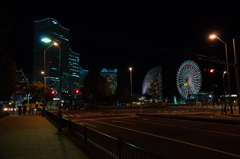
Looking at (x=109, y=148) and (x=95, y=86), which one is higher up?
(x=95, y=86)

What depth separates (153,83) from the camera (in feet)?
600

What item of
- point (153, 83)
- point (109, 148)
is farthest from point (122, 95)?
point (153, 83)

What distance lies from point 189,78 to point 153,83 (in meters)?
116

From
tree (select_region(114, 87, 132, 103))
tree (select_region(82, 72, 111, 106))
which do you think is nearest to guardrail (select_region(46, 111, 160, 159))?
tree (select_region(82, 72, 111, 106))

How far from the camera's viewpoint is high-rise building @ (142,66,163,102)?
179 metres

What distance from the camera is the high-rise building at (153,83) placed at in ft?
589

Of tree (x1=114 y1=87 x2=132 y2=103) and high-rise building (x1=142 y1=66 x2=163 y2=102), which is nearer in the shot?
tree (x1=114 y1=87 x2=132 y2=103)

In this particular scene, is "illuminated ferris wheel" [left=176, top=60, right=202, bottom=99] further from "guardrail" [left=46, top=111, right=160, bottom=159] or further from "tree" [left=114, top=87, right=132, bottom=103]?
"guardrail" [left=46, top=111, right=160, bottom=159]

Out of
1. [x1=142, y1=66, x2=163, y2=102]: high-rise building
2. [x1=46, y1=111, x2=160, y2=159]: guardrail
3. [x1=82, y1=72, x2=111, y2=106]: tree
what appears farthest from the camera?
[x1=142, y1=66, x2=163, y2=102]: high-rise building

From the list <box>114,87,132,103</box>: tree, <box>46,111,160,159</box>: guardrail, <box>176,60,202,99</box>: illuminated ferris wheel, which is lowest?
<box>46,111,160,159</box>: guardrail

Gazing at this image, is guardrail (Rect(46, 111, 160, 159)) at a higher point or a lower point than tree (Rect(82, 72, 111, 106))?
lower

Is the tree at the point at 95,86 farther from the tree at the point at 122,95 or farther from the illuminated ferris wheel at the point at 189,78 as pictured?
the illuminated ferris wheel at the point at 189,78

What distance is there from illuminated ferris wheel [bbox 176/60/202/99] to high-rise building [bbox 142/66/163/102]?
10738cm

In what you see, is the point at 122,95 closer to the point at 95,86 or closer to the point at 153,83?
the point at 95,86
